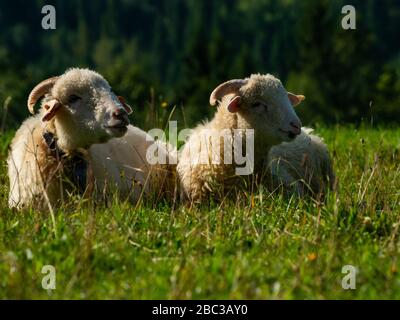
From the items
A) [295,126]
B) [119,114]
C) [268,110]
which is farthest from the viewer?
[268,110]

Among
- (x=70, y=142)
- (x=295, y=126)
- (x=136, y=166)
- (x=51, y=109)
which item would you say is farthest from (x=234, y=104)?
(x=51, y=109)

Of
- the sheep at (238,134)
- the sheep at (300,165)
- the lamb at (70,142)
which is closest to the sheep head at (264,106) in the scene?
the sheep at (238,134)

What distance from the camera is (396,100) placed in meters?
65.8

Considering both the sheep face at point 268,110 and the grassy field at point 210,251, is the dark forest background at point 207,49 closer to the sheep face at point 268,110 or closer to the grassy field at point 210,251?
the sheep face at point 268,110

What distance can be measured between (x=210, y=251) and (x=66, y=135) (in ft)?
6.11

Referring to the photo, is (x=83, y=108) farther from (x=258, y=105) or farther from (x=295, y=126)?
(x=295, y=126)

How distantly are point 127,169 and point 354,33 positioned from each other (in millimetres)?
66865

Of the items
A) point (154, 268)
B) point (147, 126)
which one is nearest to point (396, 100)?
point (147, 126)

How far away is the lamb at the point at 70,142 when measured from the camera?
5871 mm

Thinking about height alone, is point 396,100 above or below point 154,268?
below

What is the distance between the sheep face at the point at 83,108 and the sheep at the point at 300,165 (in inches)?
66.3

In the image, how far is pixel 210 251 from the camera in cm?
474

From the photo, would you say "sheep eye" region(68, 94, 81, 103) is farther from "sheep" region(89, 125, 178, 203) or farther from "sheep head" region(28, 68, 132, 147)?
"sheep" region(89, 125, 178, 203)
